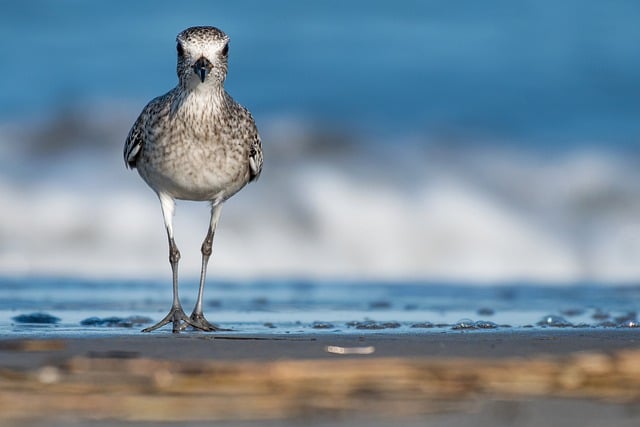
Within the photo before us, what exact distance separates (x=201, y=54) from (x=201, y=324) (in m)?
1.63

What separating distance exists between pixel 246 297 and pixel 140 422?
23.4 feet

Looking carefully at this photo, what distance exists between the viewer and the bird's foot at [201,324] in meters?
7.73

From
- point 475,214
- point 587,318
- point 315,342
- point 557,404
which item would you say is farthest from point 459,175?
point 557,404

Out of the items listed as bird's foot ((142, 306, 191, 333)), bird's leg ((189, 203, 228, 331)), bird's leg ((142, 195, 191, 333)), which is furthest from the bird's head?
bird's foot ((142, 306, 191, 333))

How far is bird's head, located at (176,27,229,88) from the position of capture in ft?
26.2

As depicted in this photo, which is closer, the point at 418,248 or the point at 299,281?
the point at 299,281

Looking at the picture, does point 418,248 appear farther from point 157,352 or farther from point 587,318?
point 157,352

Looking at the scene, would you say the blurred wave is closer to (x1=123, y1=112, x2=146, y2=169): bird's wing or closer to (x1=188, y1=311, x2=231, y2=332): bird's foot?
(x1=123, y1=112, x2=146, y2=169): bird's wing

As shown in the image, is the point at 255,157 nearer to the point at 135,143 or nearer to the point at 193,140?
the point at 193,140

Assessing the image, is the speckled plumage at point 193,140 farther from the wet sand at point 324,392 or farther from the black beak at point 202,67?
the wet sand at point 324,392

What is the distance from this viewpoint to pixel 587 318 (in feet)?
28.0

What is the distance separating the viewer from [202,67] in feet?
25.5

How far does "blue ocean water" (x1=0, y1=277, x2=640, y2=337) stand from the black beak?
1.50m

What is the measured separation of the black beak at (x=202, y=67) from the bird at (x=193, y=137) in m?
0.08
